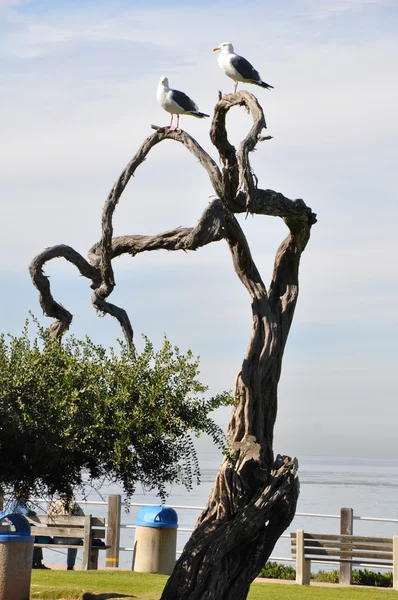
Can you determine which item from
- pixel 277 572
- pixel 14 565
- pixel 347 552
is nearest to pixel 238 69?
pixel 14 565

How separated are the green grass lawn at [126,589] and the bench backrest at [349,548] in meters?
0.66

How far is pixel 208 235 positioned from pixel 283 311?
1469 millimetres

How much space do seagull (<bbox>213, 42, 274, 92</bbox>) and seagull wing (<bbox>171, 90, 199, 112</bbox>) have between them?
0.62 m

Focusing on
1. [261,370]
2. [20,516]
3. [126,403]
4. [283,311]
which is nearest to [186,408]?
[126,403]

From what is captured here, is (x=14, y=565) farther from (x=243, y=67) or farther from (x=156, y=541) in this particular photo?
(x=243, y=67)

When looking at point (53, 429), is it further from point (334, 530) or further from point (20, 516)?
point (334, 530)

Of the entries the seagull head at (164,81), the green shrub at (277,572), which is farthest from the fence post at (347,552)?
the seagull head at (164,81)

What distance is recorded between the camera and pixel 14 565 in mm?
11047

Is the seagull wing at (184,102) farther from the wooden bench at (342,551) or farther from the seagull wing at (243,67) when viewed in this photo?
the wooden bench at (342,551)

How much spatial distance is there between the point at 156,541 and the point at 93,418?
6086 mm

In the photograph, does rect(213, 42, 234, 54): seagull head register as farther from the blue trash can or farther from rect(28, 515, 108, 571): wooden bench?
rect(28, 515, 108, 571): wooden bench

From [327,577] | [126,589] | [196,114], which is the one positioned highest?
[196,114]

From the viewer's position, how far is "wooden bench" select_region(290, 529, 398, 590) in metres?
14.6

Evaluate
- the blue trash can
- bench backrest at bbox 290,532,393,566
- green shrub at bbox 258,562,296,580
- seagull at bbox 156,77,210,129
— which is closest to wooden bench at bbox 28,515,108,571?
the blue trash can
